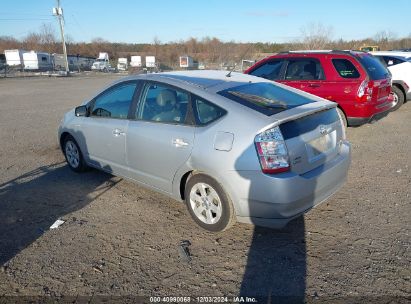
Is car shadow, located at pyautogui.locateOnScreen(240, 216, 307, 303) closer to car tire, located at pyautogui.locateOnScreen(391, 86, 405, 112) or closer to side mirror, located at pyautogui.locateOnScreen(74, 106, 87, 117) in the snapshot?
side mirror, located at pyautogui.locateOnScreen(74, 106, 87, 117)

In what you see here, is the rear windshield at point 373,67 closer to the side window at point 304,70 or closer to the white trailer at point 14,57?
the side window at point 304,70

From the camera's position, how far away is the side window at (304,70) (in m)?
7.55

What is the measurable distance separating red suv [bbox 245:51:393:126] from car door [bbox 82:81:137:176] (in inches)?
172

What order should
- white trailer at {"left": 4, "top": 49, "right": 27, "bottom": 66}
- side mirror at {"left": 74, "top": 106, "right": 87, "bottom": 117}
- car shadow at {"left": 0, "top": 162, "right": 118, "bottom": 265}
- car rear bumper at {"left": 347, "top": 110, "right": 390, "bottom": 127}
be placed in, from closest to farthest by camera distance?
car shadow at {"left": 0, "top": 162, "right": 118, "bottom": 265}
side mirror at {"left": 74, "top": 106, "right": 87, "bottom": 117}
car rear bumper at {"left": 347, "top": 110, "right": 390, "bottom": 127}
white trailer at {"left": 4, "top": 49, "right": 27, "bottom": 66}

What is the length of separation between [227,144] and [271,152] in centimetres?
43

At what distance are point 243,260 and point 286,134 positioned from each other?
1.22 m

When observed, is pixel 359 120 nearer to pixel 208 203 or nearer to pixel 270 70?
pixel 270 70

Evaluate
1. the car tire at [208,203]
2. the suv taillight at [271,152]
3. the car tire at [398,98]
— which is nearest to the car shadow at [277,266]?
the car tire at [208,203]

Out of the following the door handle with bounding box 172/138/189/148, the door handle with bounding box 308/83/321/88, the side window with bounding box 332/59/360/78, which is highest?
the side window with bounding box 332/59/360/78

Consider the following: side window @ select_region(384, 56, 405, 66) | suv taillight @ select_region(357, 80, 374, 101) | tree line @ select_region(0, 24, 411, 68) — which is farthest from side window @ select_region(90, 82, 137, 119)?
tree line @ select_region(0, 24, 411, 68)

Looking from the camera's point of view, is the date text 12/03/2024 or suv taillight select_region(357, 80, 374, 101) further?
suv taillight select_region(357, 80, 374, 101)

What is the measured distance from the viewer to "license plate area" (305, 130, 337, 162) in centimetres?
337

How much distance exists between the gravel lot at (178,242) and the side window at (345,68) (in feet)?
8.07

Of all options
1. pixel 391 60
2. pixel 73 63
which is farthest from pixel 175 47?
pixel 391 60
